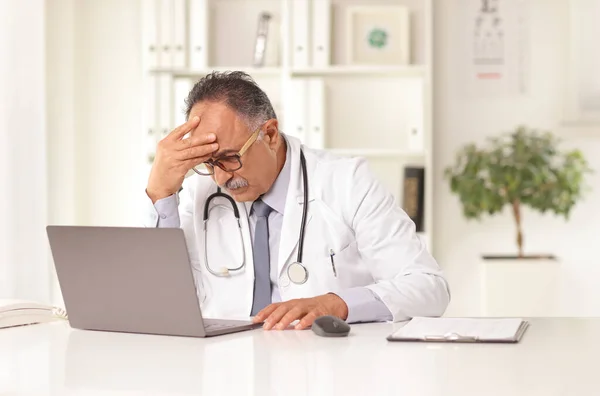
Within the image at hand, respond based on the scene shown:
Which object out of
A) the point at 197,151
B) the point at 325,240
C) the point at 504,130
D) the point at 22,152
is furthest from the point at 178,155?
the point at 504,130

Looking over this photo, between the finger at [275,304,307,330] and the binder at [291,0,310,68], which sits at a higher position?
the binder at [291,0,310,68]

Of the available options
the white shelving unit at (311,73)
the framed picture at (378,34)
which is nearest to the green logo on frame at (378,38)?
the framed picture at (378,34)

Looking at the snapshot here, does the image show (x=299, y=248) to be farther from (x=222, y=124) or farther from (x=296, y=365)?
(x=296, y=365)

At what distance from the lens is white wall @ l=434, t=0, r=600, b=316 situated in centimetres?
490

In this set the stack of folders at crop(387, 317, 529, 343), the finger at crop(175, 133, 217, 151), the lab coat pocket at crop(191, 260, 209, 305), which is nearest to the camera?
the stack of folders at crop(387, 317, 529, 343)

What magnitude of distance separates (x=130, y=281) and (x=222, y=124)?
62cm

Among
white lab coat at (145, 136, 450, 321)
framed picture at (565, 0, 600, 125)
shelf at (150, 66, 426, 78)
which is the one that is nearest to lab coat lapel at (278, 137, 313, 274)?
white lab coat at (145, 136, 450, 321)

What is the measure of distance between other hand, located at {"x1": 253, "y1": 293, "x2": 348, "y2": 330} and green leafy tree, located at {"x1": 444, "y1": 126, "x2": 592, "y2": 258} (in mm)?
2533

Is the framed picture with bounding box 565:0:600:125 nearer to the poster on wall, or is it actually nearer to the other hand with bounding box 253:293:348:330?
the poster on wall

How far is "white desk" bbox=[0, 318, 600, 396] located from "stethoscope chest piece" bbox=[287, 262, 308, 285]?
0.42m

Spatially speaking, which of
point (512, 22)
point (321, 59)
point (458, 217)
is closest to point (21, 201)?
point (321, 59)

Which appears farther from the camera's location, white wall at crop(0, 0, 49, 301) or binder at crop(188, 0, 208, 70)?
binder at crop(188, 0, 208, 70)

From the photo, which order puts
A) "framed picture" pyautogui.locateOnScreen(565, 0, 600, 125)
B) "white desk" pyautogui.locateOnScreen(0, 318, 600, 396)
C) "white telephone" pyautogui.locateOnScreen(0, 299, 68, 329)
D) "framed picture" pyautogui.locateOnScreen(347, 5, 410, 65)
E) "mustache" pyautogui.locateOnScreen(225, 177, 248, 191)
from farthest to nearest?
"framed picture" pyautogui.locateOnScreen(565, 0, 600, 125) < "framed picture" pyautogui.locateOnScreen(347, 5, 410, 65) < "mustache" pyautogui.locateOnScreen(225, 177, 248, 191) < "white telephone" pyautogui.locateOnScreen(0, 299, 68, 329) < "white desk" pyautogui.locateOnScreen(0, 318, 600, 396)

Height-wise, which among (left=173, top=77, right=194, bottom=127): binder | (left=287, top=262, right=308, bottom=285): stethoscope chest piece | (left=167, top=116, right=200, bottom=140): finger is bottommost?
(left=287, top=262, right=308, bottom=285): stethoscope chest piece
